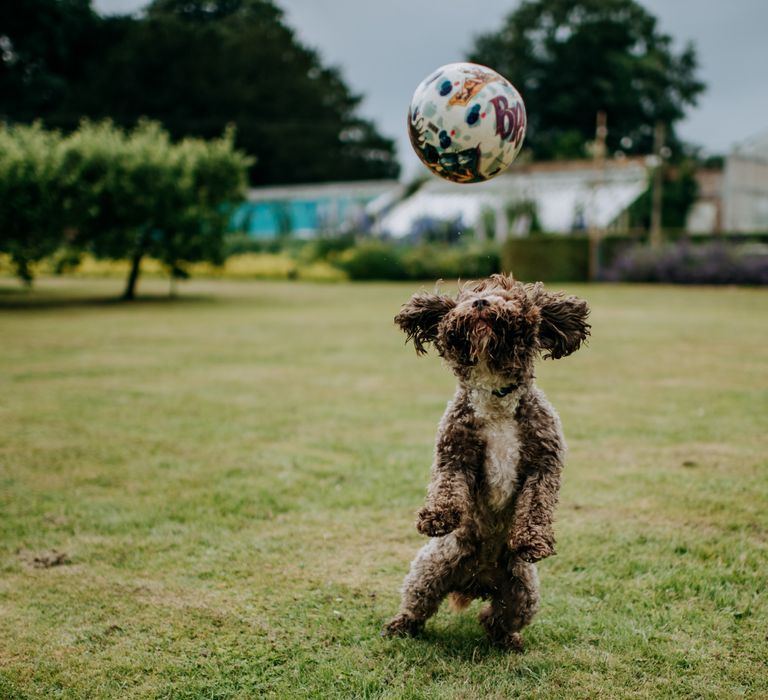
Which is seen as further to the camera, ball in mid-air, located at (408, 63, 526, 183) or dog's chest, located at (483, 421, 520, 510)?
ball in mid-air, located at (408, 63, 526, 183)

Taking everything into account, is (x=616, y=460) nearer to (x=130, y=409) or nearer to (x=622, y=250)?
(x=130, y=409)

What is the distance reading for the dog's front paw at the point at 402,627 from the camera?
3371 mm

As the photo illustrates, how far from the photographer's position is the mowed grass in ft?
10.2

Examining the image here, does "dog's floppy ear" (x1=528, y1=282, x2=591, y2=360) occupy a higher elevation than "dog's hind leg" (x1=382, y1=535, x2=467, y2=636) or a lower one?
higher

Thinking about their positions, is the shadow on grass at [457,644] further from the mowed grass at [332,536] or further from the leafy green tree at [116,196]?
the leafy green tree at [116,196]

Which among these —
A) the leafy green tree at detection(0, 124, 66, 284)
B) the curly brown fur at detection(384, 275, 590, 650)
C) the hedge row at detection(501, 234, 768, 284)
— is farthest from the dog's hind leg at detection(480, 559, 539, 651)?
the hedge row at detection(501, 234, 768, 284)

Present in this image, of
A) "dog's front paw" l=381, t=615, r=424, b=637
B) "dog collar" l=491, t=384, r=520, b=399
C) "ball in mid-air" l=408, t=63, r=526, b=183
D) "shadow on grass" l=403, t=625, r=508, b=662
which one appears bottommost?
"shadow on grass" l=403, t=625, r=508, b=662

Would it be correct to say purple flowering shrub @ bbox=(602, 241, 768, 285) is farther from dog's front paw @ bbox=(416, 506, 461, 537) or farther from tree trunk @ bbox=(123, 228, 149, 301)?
dog's front paw @ bbox=(416, 506, 461, 537)

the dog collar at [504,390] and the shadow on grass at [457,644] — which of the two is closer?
the dog collar at [504,390]

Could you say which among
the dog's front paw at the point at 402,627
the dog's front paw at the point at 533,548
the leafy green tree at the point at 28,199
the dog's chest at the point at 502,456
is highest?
the leafy green tree at the point at 28,199

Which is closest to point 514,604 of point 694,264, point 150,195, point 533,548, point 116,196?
point 533,548

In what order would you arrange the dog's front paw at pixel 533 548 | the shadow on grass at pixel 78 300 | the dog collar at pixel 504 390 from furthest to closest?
the shadow on grass at pixel 78 300, the dog collar at pixel 504 390, the dog's front paw at pixel 533 548

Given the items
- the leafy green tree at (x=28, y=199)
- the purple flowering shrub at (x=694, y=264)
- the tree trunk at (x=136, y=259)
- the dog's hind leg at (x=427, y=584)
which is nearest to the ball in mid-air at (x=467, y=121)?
the dog's hind leg at (x=427, y=584)

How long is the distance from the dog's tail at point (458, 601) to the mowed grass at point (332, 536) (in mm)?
133
